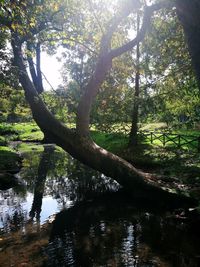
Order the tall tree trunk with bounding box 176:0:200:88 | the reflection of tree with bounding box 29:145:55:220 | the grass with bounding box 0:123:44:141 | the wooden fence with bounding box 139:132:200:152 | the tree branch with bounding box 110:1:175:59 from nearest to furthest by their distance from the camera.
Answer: the tall tree trunk with bounding box 176:0:200:88
the tree branch with bounding box 110:1:175:59
the reflection of tree with bounding box 29:145:55:220
the wooden fence with bounding box 139:132:200:152
the grass with bounding box 0:123:44:141

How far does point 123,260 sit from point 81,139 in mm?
6416

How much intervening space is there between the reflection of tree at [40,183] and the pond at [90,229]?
4cm

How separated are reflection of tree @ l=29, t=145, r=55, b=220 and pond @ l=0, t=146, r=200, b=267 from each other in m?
0.04

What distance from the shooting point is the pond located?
8.59 meters

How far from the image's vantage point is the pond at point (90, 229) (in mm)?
8586

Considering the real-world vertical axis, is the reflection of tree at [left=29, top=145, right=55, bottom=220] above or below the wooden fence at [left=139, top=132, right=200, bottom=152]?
below

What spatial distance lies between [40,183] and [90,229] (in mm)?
8186

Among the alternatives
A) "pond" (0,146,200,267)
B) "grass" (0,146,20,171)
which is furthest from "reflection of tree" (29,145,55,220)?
"grass" (0,146,20,171)

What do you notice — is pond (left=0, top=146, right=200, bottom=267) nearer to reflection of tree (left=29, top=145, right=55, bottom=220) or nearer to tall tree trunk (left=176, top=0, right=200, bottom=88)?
reflection of tree (left=29, top=145, right=55, bottom=220)

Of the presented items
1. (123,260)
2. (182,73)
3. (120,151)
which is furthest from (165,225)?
(120,151)

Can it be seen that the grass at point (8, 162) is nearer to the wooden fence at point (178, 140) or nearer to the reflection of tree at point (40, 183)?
the reflection of tree at point (40, 183)

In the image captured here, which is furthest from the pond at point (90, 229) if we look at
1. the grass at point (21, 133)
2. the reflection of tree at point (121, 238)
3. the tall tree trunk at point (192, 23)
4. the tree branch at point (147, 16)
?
the grass at point (21, 133)

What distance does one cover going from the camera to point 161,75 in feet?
69.7

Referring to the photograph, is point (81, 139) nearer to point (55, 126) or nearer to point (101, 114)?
point (55, 126)
